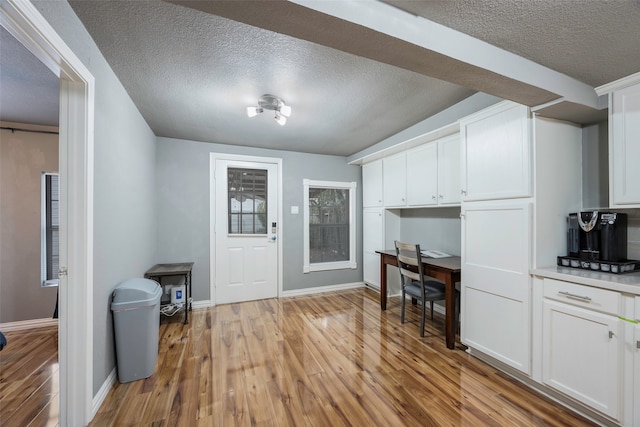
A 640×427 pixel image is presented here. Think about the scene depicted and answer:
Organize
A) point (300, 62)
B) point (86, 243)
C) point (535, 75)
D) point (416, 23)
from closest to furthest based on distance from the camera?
point (416, 23)
point (86, 243)
point (535, 75)
point (300, 62)

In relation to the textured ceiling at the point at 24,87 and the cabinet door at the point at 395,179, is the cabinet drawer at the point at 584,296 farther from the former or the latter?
the textured ceiling at the point at 24,87

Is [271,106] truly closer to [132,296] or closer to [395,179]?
[132,296]

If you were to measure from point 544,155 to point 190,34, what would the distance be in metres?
2.52

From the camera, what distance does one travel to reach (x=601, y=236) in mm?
1758

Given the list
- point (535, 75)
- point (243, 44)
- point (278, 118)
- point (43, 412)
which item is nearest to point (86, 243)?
point (43, 412)

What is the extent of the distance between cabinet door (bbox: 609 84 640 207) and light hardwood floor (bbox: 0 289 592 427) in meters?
1.45

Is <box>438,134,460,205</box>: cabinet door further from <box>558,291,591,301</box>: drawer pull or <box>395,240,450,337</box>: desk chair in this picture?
<box>558,291,591,301</box>: drawer pull

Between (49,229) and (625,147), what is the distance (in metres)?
5.45

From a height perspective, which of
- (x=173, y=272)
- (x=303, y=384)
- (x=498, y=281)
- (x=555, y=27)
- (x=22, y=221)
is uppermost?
(x=555, y=27)

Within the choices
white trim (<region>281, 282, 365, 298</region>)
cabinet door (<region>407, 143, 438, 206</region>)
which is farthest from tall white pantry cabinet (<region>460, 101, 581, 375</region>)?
white trim (<region>281, 282, 365, 298</region>)

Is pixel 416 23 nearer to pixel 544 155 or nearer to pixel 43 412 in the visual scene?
pixel 544 155

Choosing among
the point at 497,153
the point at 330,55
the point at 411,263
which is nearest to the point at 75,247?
the point at 330,55

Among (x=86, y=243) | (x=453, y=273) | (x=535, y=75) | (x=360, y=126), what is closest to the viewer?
(x=86, y=243)

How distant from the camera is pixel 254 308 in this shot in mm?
3502
